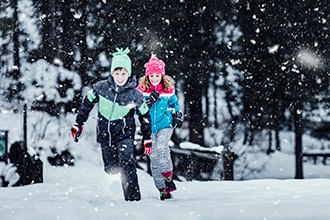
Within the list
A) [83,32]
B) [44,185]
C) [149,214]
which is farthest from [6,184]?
[149,214]

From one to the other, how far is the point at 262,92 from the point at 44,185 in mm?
9724

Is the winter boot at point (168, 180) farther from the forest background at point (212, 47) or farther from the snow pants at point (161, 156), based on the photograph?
the forest background at point (212, 47)

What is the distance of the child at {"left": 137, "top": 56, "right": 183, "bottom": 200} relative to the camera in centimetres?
659

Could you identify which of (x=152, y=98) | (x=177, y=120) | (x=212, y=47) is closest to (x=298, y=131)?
(x=212, y=47)

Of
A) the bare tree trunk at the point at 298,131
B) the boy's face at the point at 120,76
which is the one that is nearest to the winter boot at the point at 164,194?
the boy's face at the point at 120,76

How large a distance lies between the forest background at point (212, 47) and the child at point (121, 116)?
9.19 metres

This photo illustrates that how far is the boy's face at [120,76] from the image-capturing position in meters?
6.14

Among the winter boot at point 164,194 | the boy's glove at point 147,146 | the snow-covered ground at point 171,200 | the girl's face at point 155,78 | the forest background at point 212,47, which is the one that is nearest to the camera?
the snow-covered ground at point 171,200

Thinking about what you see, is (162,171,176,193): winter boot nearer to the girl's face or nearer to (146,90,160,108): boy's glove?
(146,90,160,108): boy's glove

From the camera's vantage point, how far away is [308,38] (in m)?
16.7

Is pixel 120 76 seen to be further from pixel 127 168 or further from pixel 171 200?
pixel 171 200

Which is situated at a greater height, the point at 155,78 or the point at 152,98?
the point at 155,78

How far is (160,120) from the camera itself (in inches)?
262

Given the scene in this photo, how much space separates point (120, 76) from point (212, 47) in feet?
34.5
